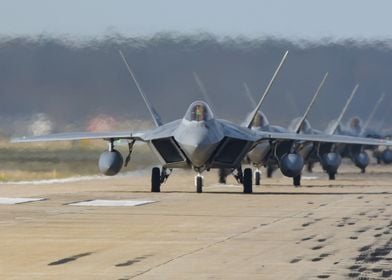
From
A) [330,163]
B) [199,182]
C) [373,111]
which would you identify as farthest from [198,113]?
[373,111]

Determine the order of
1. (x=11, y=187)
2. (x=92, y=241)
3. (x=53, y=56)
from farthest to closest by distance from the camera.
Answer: (x=53, y=56) → (x=11, y=187) → (x=92, y=241)

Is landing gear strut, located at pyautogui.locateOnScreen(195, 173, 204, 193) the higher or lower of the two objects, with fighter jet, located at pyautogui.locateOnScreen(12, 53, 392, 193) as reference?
lower

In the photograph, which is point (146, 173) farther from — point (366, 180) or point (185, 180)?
point (366, 180)

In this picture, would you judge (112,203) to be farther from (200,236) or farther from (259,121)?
(259,121)

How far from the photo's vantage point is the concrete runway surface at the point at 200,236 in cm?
1462

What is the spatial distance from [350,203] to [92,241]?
11.4 m

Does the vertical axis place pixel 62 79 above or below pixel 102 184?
above

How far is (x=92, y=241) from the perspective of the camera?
59.7ft

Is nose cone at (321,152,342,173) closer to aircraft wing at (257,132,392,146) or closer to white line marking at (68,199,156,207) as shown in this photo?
aircraft wing at (257,132,392,146)

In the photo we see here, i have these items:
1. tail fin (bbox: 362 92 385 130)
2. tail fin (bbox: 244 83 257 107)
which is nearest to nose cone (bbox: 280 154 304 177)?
tail fin (bbox: 244 83 257 107)

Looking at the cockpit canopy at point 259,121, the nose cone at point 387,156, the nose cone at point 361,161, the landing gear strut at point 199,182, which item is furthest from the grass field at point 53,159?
the nose cone at point 387,156

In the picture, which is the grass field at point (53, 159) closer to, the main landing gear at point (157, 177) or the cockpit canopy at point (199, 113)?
the main landing gear at point (157, 177)

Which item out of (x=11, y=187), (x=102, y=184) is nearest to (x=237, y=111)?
(x=102, y=184)

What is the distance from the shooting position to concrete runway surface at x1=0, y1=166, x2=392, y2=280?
576 inches
